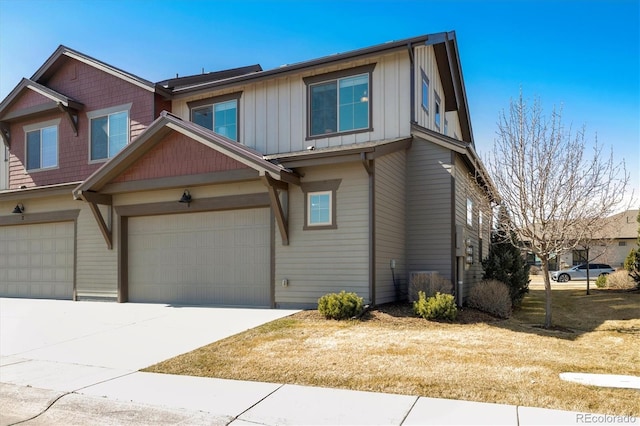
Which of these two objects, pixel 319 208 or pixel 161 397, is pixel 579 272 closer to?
pixel 319 208

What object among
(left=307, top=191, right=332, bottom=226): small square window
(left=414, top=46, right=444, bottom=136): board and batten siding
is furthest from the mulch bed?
(left=414, top=46, right=444, bottom=136): board and batten siding

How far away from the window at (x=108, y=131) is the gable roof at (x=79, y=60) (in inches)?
38.0

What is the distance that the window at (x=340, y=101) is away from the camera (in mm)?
13547

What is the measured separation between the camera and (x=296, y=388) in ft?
20.4

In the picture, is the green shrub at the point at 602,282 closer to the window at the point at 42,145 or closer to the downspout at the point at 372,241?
the downspout at the point at 372,241

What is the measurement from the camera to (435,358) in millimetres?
7367

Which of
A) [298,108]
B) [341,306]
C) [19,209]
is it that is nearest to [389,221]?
[341,306]

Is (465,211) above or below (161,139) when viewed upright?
below

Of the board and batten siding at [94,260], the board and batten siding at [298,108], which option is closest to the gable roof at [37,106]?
the board and batten siding at [94,260]

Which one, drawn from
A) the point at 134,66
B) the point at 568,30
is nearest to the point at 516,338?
the point at 568,30

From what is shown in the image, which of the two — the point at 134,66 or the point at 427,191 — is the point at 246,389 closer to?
the point at 427,191

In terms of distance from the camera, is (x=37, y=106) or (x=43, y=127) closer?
(x=37, y=106)

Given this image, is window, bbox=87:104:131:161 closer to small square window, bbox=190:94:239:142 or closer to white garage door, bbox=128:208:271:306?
small square window, bbox=190:94:239:142

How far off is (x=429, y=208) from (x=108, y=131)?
11.1m
